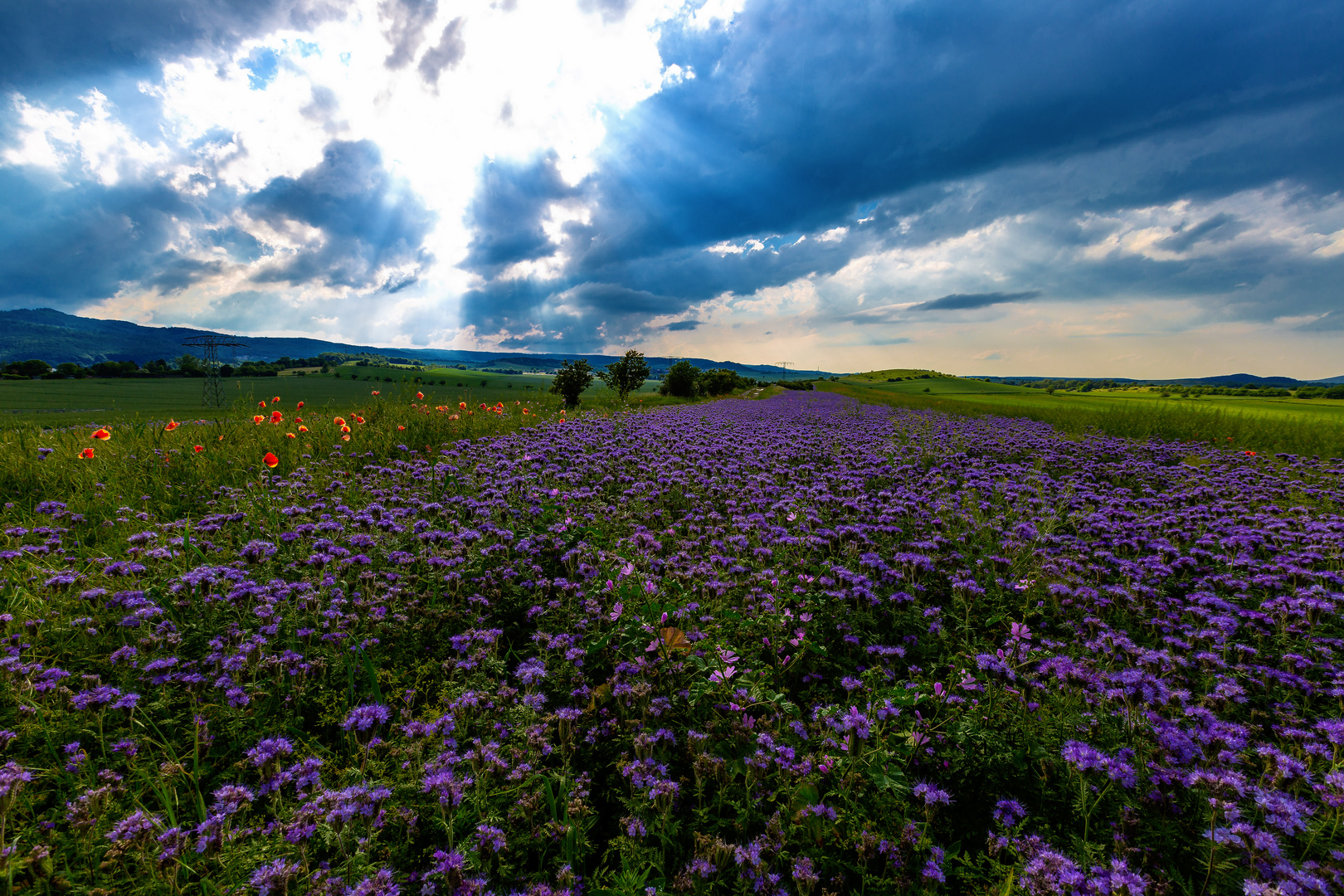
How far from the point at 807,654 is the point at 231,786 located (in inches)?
136

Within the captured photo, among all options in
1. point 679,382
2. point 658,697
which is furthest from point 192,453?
point 679,382

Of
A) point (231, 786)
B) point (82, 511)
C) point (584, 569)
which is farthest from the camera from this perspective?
point (82, 511)

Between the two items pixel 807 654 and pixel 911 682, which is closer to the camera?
pixel 911 682

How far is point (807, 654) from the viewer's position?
374 cm

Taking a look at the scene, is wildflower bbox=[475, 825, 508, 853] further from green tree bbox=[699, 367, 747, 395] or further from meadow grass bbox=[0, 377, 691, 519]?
green tree bbox=[699, 367, 747, 395]

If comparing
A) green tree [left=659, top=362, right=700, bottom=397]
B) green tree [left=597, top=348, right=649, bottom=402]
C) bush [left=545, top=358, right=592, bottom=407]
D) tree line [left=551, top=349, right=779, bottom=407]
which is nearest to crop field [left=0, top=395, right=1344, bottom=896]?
tree line [left=551, top=349, right=779, bottom=407]

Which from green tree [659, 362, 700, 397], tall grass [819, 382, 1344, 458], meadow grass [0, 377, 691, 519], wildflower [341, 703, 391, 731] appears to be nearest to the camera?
wildflower [341, 703, 391, 731]

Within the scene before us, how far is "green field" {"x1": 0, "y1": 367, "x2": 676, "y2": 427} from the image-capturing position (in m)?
16.8

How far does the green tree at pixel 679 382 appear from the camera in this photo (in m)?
58.7

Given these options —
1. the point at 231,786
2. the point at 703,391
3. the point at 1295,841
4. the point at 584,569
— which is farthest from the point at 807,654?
the point at 703,391

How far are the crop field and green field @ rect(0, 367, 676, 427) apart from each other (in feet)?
29.9

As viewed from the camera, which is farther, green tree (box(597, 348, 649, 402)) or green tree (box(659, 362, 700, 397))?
green tree (box(659, 362, 700, 397))

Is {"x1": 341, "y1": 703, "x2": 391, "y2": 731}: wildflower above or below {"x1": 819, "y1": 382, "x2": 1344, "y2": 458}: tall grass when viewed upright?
below

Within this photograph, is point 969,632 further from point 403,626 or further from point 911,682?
point 403,626
